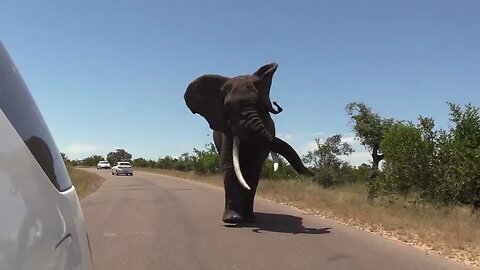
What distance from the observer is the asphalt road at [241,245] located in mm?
8555

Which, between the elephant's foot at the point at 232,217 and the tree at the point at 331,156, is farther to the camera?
the tree at the point at 331,156

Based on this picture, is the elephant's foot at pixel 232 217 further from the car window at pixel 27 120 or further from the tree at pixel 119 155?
the tree at pixel 119 155

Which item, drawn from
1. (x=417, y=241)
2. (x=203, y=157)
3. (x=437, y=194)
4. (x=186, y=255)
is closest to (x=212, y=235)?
(x=186, y=255)

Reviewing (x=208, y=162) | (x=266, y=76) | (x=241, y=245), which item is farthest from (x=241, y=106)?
(x=208, y=162)

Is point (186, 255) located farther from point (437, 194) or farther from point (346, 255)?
point (437, 194)

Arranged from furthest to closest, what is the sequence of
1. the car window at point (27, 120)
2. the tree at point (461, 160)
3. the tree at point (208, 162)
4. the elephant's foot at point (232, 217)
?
1. the tree at point (208, 162)
2. the tree at point (461, 160)
3. the elephant's foot at point (232, 217)
4. the car window at point (27, 120)

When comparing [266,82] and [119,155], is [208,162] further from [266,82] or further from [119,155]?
[119,155]

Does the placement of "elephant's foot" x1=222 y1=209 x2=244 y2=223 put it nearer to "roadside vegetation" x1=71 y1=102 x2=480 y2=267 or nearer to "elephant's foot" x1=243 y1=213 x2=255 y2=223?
"elephant's foot" x1=243 y1=213 x2=255 y2=223

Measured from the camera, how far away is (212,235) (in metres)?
11.4

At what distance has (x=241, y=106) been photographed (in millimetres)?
A: 12805

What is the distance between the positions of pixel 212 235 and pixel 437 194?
1087 centimetres

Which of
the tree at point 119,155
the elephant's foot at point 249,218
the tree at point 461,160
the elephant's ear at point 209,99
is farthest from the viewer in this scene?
the tree at point 119,155

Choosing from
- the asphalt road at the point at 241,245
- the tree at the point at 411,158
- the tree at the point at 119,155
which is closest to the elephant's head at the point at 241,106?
the asphalt road at the point at 241,245

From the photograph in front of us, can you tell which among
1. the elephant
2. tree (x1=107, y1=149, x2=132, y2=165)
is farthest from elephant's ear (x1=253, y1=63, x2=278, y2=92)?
tree (x1=107, y1=149, x2=132, y2=165)
